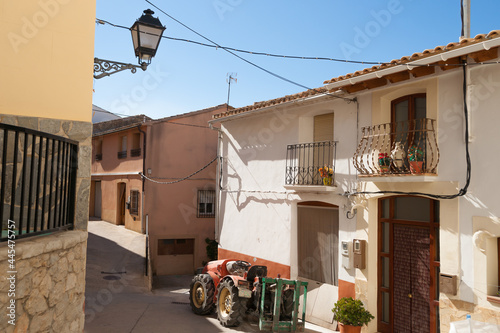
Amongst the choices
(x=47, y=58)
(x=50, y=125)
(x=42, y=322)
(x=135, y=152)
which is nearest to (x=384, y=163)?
(x=50, y=125)

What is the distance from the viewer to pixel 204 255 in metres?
19.5

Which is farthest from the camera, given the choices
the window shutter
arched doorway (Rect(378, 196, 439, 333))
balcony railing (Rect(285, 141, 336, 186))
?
the window shutter

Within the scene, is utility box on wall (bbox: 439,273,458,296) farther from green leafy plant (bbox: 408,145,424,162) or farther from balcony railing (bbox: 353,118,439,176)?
green leafy plant (bbox: 408,145,424,162)

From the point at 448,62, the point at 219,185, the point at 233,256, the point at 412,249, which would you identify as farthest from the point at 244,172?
the point at 448,62

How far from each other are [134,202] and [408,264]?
1460 cm

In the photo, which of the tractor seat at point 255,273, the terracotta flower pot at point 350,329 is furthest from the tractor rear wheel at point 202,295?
the terracotta flower pot at point 350,329

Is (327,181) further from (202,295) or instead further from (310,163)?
(202,295)

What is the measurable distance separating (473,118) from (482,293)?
10.6ft

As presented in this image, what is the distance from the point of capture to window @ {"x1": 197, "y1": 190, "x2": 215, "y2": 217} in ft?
65.6

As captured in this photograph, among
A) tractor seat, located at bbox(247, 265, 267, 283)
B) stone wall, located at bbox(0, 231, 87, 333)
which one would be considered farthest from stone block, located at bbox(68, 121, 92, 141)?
tractor seat, located at bbox(247, 265, 267, 283)

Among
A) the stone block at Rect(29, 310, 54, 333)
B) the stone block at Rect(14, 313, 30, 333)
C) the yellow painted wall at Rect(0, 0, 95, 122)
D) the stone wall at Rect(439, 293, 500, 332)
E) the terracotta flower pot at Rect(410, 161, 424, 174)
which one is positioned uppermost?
the yellow painted wall at Rect(0, 0, 95, 122)

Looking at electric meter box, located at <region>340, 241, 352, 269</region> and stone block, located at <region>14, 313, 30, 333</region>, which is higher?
stone block, located at <region>14, 313, 30, 333</region>

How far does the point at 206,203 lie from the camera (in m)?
20.2

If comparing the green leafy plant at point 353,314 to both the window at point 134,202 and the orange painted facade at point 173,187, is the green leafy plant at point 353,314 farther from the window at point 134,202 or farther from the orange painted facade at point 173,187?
the window at point 134,202
